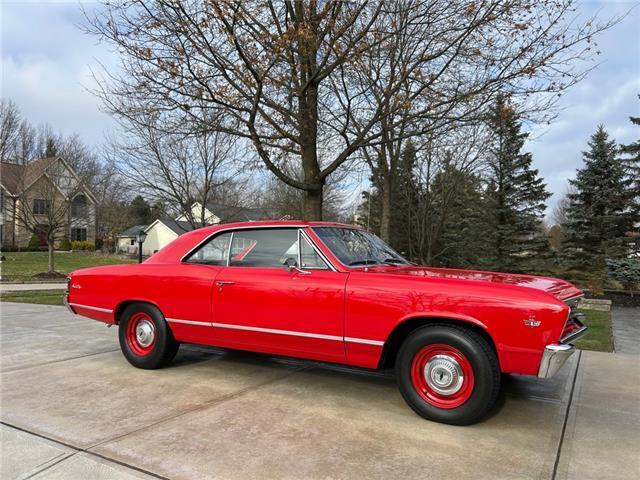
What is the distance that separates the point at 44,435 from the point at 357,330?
8.02 ft

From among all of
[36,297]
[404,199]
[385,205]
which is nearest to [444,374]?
[36,297]

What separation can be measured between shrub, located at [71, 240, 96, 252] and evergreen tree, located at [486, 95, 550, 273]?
123 ft

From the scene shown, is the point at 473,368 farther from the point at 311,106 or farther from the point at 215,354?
the point at 311,106

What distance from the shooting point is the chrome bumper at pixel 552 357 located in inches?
131

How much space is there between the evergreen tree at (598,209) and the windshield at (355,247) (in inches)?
868

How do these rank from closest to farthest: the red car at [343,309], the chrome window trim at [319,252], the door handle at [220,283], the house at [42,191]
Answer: the red car at [343,309] < the chrome window trim at [319,252] < the door handle at [220,283] < the house at [42,191]

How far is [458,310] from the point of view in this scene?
361 centimetres

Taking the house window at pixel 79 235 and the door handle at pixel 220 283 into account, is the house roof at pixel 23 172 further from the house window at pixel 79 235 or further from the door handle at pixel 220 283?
the house window at pixel 79 235

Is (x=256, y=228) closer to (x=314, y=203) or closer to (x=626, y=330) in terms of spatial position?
(x=314, y=203)

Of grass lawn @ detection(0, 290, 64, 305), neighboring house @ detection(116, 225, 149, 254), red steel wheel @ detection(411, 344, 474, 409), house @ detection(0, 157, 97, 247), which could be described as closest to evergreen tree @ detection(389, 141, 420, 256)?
grass lawn @ detection(0, 290, 64, 305)

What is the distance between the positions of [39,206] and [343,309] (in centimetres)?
2084

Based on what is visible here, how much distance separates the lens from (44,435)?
11.1 ft

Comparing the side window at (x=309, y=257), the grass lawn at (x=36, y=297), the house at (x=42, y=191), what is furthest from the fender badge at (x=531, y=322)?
the house at (x=42, y=191)

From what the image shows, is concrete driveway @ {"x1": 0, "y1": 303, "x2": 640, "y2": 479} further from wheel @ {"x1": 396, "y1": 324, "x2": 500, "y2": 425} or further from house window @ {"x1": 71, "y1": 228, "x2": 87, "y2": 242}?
house window @ {"x1": 71, "y1": 228, "x2": 87, "y2": 242}
